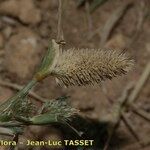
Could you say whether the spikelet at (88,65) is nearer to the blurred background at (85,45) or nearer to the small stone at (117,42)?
the blurred background at (85,45)

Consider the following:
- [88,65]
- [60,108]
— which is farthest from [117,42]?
[88,65]

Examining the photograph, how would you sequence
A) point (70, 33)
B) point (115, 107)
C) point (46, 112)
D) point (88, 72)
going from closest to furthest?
point (88, 72) < point (46, 112) < point (115, 107) < point (70, 33)

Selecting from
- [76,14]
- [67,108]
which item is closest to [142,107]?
[76,14]

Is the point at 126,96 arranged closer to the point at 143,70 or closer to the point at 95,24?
the point at 143,70

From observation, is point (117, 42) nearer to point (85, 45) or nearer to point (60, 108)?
point (85, 45)

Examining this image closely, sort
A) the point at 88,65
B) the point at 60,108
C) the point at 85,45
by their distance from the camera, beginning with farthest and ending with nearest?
the point at 85,45
the point at 60,108
the point at 88,65

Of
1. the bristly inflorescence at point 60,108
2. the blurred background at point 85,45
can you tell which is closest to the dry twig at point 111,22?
the blurred background at point 85,45

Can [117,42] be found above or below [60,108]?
above
